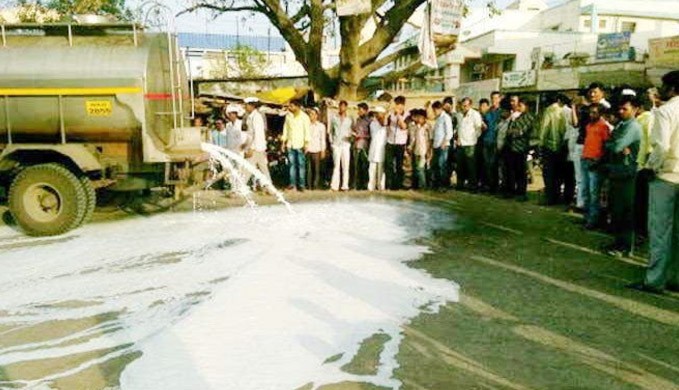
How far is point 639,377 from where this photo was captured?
3674 mm

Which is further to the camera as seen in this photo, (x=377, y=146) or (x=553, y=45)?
(x=553, y=45)

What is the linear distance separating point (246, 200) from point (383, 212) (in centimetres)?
297

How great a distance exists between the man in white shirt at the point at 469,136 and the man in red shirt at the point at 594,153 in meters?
3.20

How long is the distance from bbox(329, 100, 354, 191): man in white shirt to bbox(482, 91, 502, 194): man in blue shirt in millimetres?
2744

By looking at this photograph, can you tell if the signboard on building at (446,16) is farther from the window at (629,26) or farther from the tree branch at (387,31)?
the window at (629,26)

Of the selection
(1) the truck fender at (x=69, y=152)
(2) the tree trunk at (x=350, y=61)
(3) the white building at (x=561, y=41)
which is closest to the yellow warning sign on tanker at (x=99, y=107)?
(1) the truck fender at (x=69, y=152)

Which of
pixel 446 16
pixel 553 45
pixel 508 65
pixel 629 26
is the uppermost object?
pixel 629 26

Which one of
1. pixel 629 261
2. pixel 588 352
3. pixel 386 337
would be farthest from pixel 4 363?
pixel 629 261

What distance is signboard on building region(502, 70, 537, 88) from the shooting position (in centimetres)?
2869

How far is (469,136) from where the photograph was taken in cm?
1134

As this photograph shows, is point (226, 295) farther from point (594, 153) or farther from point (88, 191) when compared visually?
point (594, 153)

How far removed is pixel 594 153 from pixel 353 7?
7.02 metres

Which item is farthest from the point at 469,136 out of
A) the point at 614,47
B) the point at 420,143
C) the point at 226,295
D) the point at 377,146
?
the point at 614,47

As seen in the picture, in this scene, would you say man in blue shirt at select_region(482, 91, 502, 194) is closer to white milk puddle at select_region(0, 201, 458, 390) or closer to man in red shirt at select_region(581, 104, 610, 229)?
man in red shirt at select_region(581, 104, 610, 229)
